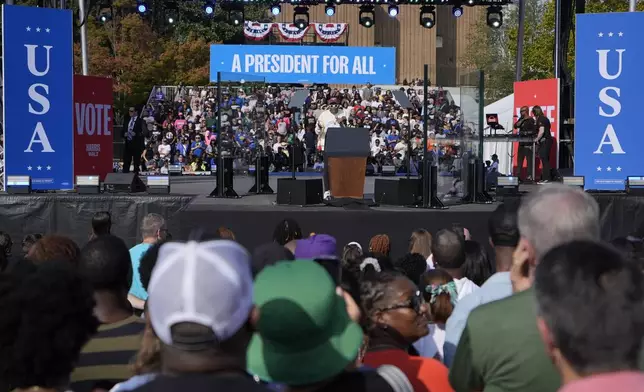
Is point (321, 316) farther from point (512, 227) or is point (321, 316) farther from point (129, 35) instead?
point (129, 35)

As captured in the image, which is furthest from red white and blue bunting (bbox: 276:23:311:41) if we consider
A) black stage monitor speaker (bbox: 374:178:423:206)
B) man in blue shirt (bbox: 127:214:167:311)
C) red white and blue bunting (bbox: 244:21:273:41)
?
man in blue shirt (bbox: 127:214:167:311)

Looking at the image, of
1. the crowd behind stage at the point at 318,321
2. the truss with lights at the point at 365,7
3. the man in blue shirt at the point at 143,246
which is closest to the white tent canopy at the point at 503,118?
the truss with lights at the point at 365,7

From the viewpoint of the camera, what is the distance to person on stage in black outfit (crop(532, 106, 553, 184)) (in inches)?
760

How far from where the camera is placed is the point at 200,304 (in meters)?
2.30

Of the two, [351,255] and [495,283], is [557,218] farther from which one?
[351,255]

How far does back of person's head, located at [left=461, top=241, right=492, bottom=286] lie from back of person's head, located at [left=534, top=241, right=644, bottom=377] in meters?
4.00

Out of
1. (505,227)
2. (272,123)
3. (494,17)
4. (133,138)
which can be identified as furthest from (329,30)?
(505,227)

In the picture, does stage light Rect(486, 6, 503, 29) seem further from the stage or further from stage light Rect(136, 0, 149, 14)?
the stage

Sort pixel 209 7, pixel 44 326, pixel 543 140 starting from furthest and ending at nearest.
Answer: pixel 209 7 → pixel 543 140 → pixel 44 326

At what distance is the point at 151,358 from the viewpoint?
293 centimetres

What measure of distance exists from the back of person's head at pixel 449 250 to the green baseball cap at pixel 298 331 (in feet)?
10.6

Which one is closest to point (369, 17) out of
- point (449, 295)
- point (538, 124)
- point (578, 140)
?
point (538, 124)

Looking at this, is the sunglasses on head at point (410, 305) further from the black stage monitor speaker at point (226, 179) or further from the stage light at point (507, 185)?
the black stage monitor speaker at point (226, 179)

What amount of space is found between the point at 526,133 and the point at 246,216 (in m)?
8.32
